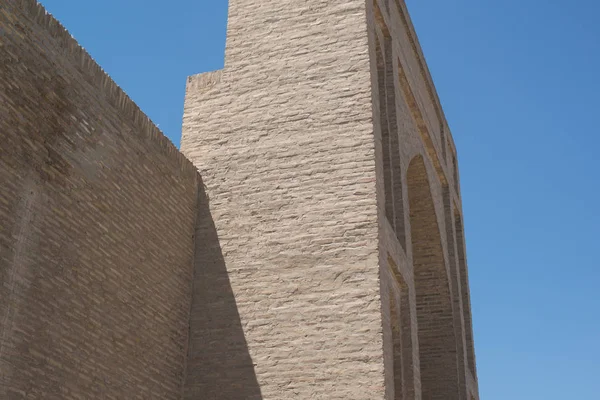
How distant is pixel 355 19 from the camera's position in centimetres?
836

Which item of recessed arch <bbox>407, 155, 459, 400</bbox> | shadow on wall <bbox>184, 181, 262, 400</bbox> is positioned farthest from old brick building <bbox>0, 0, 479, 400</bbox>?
recessed arch <bbox>407, 155, 459, 400</bbox>

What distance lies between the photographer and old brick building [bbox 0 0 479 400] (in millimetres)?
5449

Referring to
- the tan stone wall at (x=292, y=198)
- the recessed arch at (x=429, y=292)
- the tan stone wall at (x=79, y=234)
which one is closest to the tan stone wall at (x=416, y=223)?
the recessed arch at (x=429, y=292)

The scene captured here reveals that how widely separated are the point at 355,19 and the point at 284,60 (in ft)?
3.01

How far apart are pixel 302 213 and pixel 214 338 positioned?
4.89 ft

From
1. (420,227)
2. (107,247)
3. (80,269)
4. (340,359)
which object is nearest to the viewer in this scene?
(80,269)

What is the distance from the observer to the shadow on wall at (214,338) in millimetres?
6969

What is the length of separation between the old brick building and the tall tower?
0.7 inches

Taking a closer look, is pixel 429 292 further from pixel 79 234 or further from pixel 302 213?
pixel 79 234

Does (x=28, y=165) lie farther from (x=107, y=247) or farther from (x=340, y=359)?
(x=340, y=359)

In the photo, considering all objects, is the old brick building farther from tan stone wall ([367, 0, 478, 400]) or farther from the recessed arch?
the recessed arch

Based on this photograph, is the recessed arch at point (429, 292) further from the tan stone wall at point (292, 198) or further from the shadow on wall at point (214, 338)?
the shadow on wall at point (214, 338)

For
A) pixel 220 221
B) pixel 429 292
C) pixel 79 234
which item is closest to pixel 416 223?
pixel 429 292

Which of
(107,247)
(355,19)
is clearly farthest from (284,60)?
(107,247)
